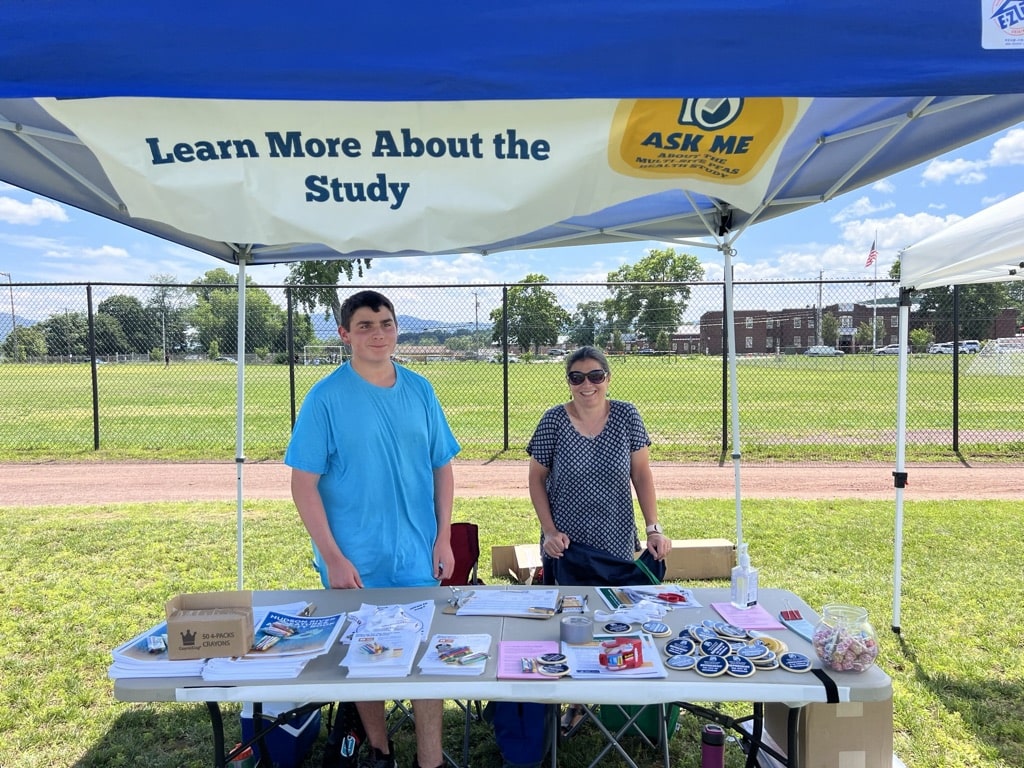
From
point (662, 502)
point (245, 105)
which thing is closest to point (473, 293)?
point (662, 502)

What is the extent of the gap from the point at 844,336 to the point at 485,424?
762cm

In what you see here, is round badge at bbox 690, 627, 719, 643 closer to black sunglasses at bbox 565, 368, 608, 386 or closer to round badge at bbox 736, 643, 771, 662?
round badge at bbox 736, 643, 771, 662

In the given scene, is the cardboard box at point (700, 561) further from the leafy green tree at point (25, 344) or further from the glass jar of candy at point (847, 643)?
the leafy green tree at point (25, 344)

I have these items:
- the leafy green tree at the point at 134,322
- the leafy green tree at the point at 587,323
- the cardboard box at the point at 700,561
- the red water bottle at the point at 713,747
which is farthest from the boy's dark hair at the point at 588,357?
the leafy green tree at the point at 134,322

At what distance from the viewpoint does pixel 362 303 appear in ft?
8.38

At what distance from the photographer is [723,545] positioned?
480 cm

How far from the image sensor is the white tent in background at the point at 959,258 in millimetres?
3377

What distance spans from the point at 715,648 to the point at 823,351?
44.2ft

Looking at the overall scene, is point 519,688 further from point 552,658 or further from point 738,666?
point 738,666

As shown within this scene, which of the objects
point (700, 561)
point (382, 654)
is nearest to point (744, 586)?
point (382, 654)

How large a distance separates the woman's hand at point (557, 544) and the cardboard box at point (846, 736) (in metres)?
1.12

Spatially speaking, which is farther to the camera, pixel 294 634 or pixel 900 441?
pixel 900 441

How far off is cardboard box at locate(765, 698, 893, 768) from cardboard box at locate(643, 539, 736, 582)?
2.61 metres

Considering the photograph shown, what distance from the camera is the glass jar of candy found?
1.91 m
